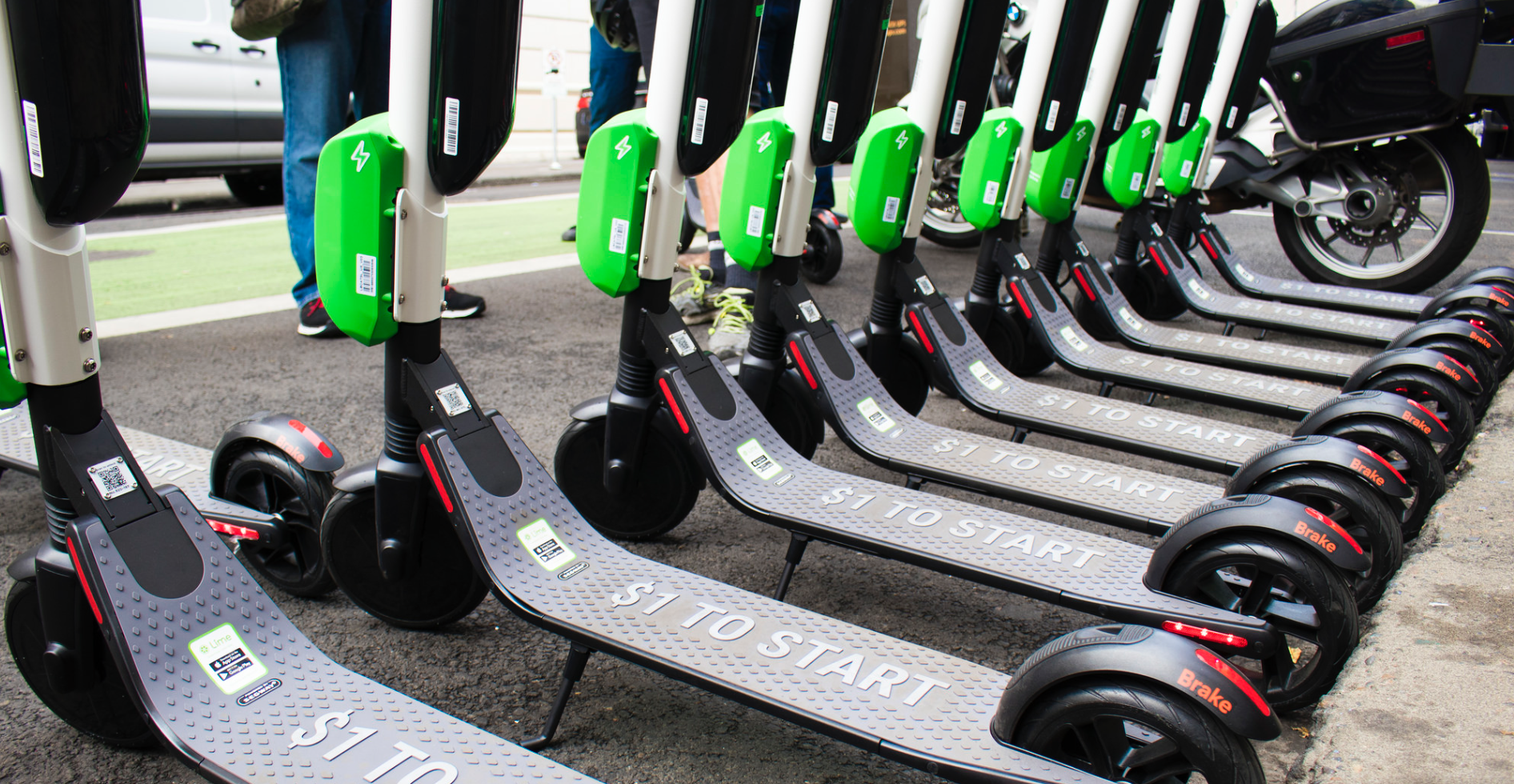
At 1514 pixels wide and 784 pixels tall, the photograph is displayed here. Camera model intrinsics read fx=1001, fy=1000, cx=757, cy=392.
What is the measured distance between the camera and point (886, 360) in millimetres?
2971

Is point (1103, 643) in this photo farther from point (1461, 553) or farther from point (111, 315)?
point (111, 315)

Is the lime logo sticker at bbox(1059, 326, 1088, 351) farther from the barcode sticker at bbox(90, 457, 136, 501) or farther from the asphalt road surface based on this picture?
the barcode sticker at bbox(90, 457, 136, 501)

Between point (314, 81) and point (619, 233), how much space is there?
1811 millimetres

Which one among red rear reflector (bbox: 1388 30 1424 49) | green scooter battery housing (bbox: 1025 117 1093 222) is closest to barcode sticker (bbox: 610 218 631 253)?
green scooter battery housing (bbox: 1025 117 1093 222)

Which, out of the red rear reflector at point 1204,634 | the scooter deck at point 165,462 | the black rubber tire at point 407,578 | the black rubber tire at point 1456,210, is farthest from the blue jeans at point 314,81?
the black rubber tire at point 1456,210

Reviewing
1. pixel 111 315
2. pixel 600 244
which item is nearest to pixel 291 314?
pixel 111 315

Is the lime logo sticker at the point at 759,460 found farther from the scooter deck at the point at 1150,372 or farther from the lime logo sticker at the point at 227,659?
the scooter deck at the point at 1150,372

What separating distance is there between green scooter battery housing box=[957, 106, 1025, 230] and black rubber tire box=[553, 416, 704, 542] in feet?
4.89

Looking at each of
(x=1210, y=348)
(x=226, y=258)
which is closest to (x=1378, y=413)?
(x=1210, y=348)

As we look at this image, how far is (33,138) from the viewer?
1171 millimetres

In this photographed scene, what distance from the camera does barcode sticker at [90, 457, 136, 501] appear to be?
1385 mm

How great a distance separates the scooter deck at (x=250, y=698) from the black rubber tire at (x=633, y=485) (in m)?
0.86

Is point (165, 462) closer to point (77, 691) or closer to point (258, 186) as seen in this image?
point (77, 691)

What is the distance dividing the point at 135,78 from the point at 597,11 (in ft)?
8.27
